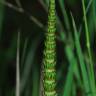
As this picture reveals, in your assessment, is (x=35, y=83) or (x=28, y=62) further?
(x=28, y=62)

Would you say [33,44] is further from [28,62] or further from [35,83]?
[35,83]

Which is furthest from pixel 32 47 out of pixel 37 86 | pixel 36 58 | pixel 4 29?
pixel 37 86

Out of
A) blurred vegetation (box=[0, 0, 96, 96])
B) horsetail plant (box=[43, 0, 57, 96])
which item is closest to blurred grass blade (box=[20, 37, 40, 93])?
blurred vegetation (box=[0, 0, 96, 96])

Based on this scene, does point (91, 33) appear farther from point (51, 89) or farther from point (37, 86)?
point (51, 89)

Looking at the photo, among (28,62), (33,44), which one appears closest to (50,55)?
(28,62)

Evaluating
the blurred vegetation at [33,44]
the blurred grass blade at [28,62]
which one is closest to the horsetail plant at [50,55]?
the blurred vegetation at [33,44]

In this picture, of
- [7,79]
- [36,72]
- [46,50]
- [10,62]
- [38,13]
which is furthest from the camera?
[38,13]

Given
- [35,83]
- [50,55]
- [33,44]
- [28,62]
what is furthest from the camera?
[33,44]

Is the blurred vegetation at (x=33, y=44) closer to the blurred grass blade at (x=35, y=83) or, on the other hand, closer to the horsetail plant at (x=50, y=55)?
the blurred grass blade at (x=35, y=83)

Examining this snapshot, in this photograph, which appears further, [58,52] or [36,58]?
[58,52]
